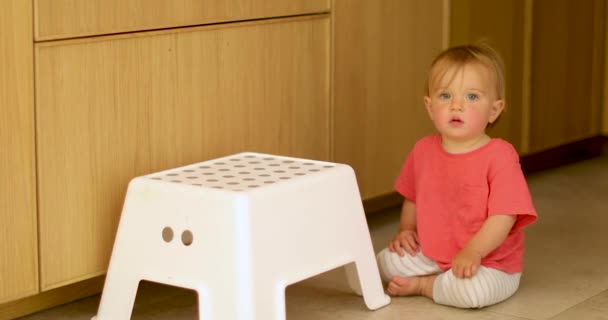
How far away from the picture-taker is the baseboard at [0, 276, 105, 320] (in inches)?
79.1

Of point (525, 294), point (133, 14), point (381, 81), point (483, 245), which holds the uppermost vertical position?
point (133, 14)

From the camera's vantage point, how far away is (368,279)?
2.06 m

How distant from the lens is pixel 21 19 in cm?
178

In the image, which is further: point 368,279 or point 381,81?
point 381,81

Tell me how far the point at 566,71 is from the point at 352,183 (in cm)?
134

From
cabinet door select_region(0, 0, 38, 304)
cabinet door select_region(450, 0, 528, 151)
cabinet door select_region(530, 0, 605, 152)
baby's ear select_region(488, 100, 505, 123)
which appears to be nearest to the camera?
cabinet door select_region(0, 0, 38, 304)

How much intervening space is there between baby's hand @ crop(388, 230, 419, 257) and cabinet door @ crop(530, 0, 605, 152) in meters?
0.94

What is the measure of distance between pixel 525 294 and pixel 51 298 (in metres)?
0.86

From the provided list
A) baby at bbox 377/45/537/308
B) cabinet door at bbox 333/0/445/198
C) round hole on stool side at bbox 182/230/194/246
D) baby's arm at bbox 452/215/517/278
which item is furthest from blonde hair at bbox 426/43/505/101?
round hole on stool side at bbox 182/230/194/246

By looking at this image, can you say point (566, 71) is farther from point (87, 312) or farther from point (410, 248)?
point (87, 312)

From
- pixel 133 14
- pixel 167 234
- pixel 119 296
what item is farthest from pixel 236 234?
pixel 133 14

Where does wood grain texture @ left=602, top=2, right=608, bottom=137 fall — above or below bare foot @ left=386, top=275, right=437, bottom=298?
above

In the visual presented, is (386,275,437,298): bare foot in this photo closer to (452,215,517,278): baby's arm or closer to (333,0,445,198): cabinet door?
(452,215,517,278): baby's arm

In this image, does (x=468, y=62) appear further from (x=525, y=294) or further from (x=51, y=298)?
(x=51, y=298)
